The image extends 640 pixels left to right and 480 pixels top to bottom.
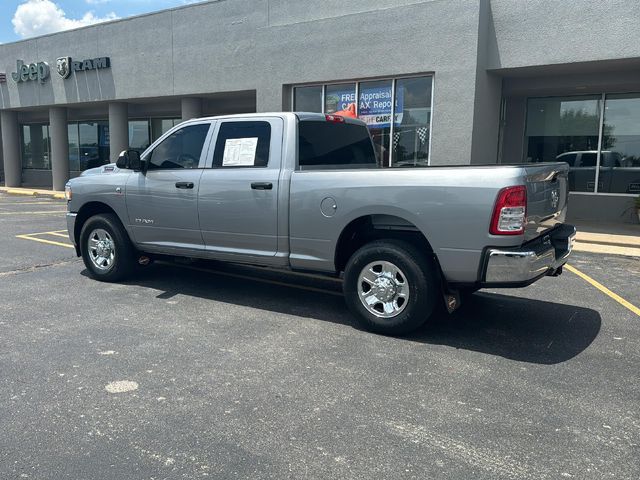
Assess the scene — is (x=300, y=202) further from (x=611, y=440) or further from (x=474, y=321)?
(x=611, y=440)

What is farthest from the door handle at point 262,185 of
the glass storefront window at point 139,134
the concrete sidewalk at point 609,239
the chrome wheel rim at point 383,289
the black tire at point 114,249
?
the glass storefront window at point 139,134

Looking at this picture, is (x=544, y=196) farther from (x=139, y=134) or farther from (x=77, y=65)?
(x=139, y=134)

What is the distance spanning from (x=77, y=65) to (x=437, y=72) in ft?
47.9

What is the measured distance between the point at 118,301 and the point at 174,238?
948mm

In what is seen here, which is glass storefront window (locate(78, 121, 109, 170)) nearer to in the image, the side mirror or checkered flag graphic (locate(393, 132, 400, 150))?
checkered flag graphic (locate(393, 132, 400, 150))

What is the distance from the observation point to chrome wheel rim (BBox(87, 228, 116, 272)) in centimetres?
695

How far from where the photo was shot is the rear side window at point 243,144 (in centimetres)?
580

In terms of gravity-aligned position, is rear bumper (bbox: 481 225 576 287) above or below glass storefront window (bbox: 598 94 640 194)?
below

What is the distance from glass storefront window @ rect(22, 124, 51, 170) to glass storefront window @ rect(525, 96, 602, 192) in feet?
74.7

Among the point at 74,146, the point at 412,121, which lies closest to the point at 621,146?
the point at 412,121

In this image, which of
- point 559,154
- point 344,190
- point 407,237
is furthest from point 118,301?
point 559,154

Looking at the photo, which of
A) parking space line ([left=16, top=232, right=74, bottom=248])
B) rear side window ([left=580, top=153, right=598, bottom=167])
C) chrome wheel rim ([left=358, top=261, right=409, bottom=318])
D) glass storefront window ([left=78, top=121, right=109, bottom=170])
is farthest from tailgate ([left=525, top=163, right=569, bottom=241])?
glass storefront window ([left=78, top=121, right=109, bottom=170])

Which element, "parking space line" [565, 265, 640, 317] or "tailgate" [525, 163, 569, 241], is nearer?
"tailgate" [525, 163, 569, 241]

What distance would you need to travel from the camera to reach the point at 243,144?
5.96m
